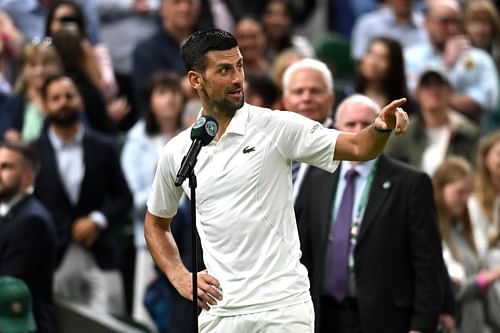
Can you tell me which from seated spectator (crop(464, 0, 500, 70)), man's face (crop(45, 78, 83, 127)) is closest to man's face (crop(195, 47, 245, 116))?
man's face (crop(45, 78, 83, 127))

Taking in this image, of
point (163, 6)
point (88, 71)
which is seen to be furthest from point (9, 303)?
point (163, 6)

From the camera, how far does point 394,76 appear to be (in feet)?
34.8

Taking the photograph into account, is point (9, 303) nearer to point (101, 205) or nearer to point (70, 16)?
point (101, 205)

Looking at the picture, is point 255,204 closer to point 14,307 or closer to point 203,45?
point 203,45

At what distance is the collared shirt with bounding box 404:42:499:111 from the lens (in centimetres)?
1188

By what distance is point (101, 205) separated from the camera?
10.4 meters

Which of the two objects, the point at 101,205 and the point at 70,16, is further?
the point at 70,16

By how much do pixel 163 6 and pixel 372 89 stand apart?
2.43 m

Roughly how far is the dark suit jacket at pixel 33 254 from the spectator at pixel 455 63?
13.7 feet

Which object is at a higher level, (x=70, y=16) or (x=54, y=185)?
(x=70, y=16)

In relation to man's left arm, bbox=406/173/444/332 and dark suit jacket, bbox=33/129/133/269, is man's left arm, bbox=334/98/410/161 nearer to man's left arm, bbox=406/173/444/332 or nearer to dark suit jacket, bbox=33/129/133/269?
man's left arm, bbox=406/173/444/332

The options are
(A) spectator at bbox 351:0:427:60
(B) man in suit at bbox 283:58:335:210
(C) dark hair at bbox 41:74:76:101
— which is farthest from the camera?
(A) spectator at bbox 351:0:427:60

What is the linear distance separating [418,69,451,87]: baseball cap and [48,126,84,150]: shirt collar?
2627 millimetres

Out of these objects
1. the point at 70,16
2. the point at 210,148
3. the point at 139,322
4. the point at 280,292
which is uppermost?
the point at 70,16
